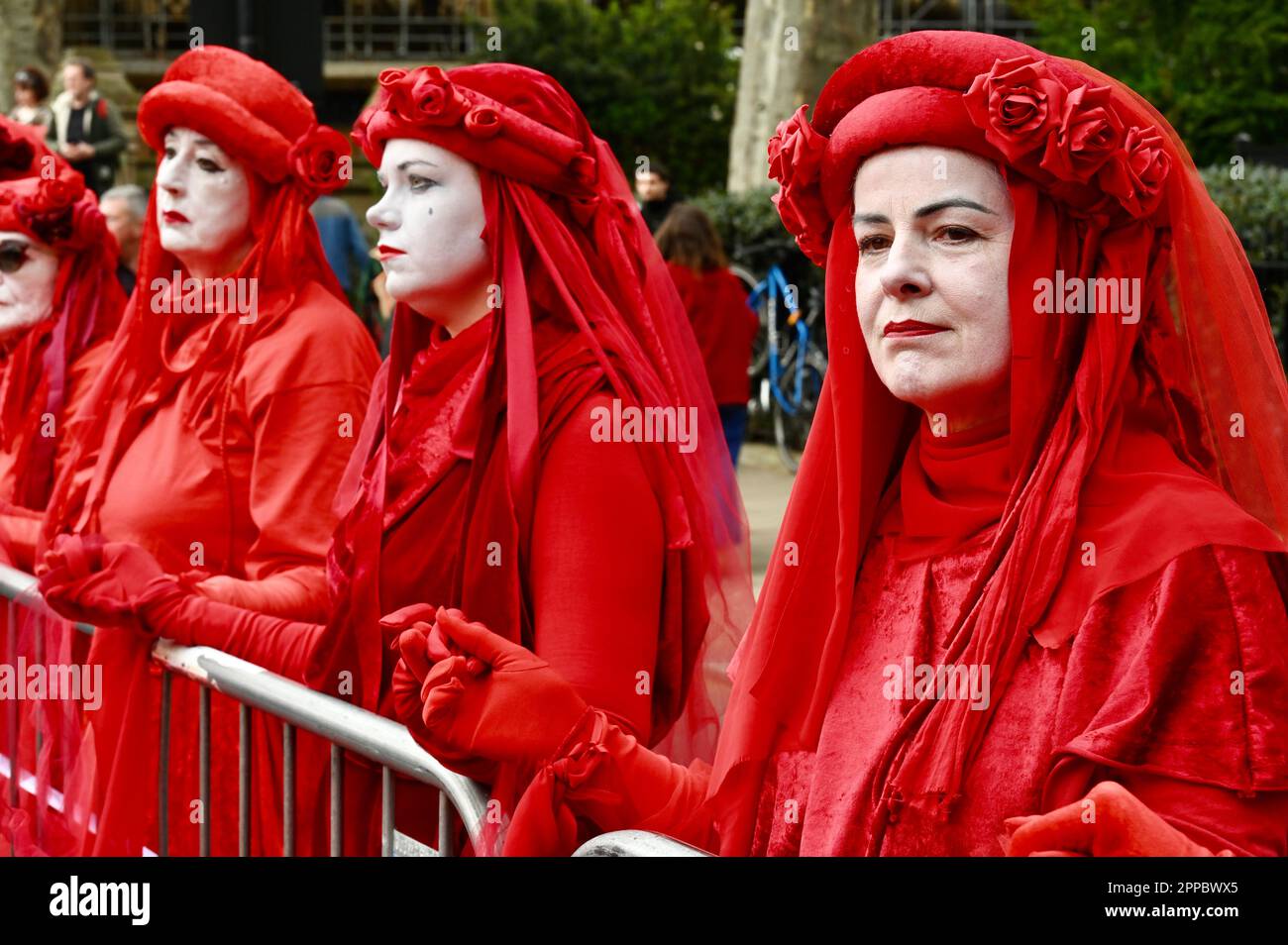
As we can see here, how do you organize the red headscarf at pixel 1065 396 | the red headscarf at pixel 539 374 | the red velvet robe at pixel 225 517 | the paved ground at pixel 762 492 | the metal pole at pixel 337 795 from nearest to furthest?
the red headscarf at pixel 1065 396, the metal pole at pixel 337 795, the red headscarf at pixel 539 374, the red velvet robe at pixel 225 517, the paved ground at pixel 762 492

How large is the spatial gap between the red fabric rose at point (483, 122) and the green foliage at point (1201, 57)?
69.5ft

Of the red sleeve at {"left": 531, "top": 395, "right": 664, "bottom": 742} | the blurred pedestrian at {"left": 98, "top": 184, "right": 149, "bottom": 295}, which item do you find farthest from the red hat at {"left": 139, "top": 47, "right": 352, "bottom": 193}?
the blurred pedestrian at {"left": 98, "top": 184, "right": 149, "bottom": 295}

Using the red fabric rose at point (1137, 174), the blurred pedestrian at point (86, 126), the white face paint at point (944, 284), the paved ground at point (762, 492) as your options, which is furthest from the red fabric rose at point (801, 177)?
the blurred pedestrian at point (86, 126)

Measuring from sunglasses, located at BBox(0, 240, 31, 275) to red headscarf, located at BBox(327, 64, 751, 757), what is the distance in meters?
2.06

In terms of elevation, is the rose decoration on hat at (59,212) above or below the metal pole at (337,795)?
above

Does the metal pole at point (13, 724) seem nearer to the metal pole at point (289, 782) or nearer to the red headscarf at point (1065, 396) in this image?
the metal pole at point (289, 782)

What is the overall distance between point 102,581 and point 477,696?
4.52ft

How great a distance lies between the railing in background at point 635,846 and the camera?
2.42 metres

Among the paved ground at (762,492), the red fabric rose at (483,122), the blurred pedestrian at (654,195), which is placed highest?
the blurred pedestrian at (654,195)

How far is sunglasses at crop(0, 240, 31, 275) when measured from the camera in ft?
17.4

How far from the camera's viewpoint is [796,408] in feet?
43.8

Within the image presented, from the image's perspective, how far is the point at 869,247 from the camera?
2.48 meters
